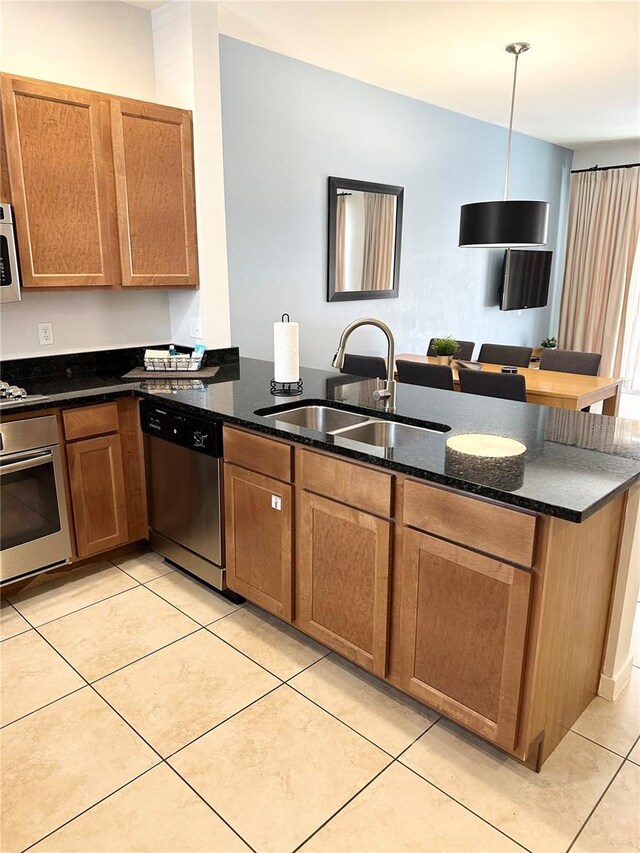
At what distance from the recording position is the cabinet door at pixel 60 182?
2.57 meters

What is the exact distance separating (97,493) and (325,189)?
104 inches

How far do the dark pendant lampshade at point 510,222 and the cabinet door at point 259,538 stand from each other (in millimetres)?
2386

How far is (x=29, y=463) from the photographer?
255cm

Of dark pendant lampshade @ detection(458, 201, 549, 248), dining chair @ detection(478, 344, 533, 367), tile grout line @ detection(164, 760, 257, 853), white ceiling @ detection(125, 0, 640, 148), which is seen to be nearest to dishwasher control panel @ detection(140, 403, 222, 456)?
tile grout line @ detection(164, 760, 257, 853)

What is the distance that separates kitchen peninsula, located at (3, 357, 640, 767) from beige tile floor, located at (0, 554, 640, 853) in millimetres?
130

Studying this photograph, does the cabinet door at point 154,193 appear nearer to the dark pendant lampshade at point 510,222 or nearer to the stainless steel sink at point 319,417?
the stainless steel sink at point 319,417

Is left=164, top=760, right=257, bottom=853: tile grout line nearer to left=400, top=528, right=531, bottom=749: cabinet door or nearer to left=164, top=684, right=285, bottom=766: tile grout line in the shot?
left=164, top=684, right=285, bottom=766: tile grout line

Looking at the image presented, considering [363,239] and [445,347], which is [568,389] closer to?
[445,347]

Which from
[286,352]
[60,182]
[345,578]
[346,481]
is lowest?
[345,578]

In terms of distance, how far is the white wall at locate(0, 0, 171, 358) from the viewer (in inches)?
109

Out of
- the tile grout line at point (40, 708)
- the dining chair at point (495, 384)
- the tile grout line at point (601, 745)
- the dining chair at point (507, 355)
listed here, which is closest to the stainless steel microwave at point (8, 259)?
the tile grout line at point (40, 708)

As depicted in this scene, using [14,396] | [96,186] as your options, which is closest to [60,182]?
[96,186]

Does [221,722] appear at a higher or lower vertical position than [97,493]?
lower

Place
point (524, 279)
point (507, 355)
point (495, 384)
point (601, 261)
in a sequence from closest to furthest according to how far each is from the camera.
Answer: point (495, 384) → point (507, 355) → point (524, 279) → point (601, 261)
